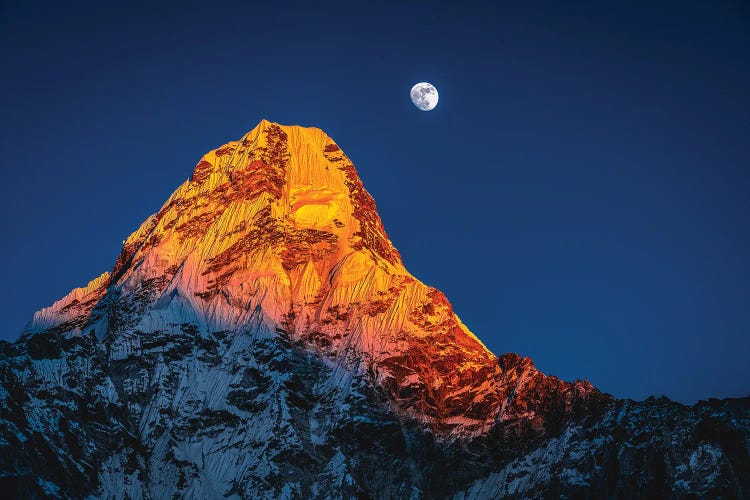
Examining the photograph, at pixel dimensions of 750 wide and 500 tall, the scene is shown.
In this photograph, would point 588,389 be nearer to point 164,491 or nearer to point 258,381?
point 258,381

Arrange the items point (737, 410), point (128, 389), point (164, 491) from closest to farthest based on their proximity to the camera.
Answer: point (737, 410) < point (164, 491) < point (128, 389)

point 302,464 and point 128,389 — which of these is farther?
point 128,389

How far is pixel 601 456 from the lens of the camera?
16788 centimetres

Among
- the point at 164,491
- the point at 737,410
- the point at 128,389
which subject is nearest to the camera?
the point at 737,410

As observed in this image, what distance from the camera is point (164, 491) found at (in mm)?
175375

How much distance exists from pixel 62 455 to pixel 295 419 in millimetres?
33608

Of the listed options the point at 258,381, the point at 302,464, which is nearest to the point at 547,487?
the point at 302,464

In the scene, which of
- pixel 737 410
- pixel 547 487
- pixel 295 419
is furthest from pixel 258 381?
pixel 737 410

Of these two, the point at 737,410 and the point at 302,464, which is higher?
the point at 737,410

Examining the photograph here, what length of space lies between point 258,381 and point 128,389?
19.9 metres

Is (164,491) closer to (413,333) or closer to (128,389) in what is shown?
(128,389)

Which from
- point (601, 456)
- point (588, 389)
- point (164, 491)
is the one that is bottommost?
point (164, 491)

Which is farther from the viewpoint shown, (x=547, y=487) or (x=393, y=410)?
(x=393, y=410)

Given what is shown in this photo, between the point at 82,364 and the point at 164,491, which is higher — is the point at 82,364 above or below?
above
